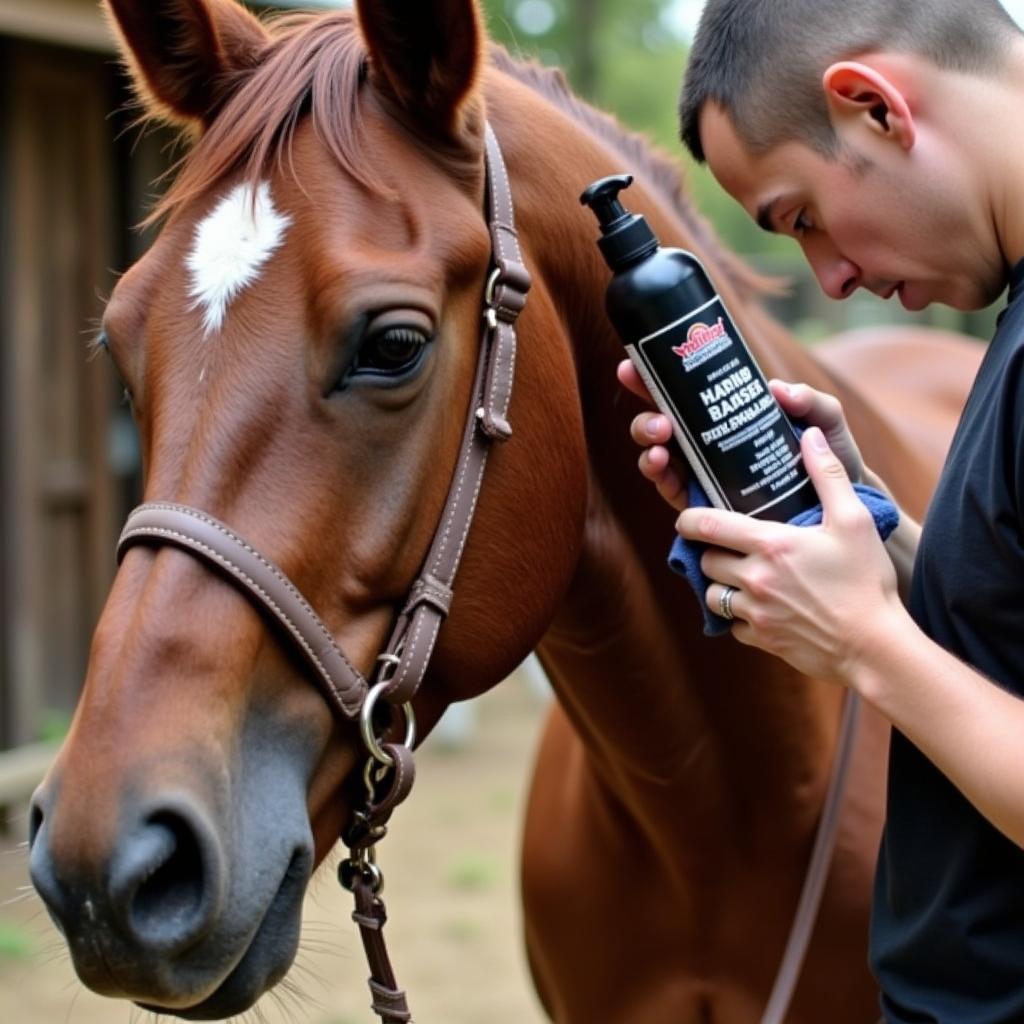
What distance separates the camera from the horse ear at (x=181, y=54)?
2002 mm

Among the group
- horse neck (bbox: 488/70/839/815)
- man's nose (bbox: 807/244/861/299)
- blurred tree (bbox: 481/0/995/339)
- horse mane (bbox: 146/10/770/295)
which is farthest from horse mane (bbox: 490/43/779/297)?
blurred tree (bbox: 481/0/995/339)

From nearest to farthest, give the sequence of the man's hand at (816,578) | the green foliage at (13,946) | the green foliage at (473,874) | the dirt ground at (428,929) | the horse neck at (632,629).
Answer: the man's hand at (816,578) < the horse neck at (632,629) < the dirt ground at (428,929) < the green foliage at (13,946) < the green foliage at (473,874)

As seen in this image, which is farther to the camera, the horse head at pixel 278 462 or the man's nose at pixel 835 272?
the man's nose at pixel 835 272

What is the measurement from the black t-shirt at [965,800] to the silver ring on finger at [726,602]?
236 mm

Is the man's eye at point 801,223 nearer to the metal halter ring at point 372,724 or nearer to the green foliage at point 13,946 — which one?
the metal halter ring at point 372,724

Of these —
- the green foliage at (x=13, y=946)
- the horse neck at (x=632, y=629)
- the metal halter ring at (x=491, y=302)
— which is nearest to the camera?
the metal halter ring at (x=491, y=302)

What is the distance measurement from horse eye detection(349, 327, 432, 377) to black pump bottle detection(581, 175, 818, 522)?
0.28m

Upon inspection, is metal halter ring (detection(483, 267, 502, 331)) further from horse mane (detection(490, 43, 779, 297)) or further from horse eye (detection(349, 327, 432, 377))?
horse mane (detection(490, 43, 779, 297))

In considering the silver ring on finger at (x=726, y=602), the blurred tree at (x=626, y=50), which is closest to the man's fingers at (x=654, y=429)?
the silver ring on finger at (x=726, y=602)

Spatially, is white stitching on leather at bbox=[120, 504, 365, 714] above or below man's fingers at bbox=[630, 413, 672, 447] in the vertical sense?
below

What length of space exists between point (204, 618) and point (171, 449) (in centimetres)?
23

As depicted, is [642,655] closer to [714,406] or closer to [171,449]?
[714,406]

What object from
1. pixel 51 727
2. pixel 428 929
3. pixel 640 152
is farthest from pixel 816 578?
pixel 51 727

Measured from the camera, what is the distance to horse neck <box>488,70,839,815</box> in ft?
6.97
